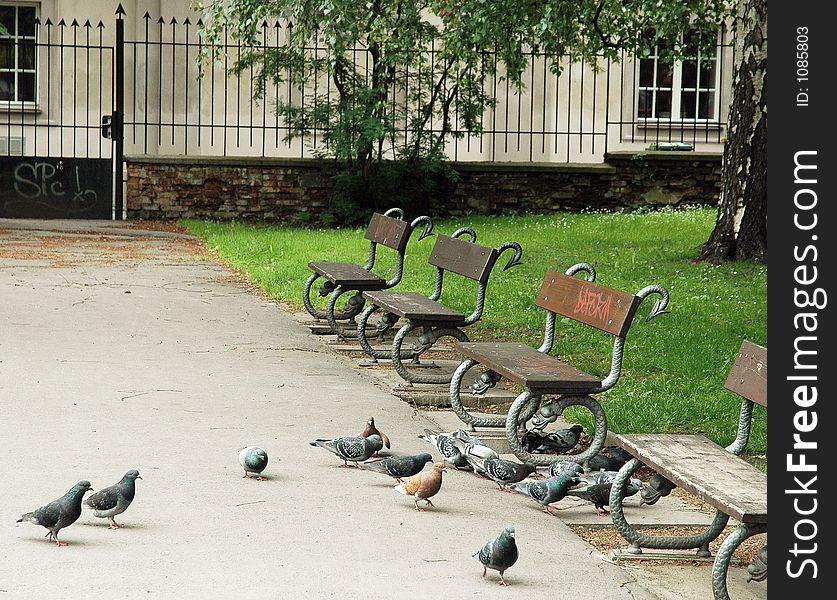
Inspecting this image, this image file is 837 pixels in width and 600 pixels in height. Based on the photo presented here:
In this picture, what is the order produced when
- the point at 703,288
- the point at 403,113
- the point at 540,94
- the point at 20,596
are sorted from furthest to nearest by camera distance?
the point at 540,94
the point at 403,113
the point at 703,288
the point at 20,596

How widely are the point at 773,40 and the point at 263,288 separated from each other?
10.6 metres

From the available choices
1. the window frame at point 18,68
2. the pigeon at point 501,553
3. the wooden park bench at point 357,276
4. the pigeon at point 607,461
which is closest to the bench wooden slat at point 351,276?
the wooden park bench at point 357,276

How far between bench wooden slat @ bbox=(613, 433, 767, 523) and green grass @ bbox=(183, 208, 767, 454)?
5.62 feet

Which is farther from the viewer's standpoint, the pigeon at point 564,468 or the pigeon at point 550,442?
the pigeon at point 550,442

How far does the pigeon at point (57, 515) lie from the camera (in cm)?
495

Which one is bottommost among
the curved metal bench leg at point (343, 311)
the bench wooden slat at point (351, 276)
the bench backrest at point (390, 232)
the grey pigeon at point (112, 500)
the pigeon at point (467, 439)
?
the grey pigeon at point (112, 500)

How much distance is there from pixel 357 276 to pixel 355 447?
4315 mm

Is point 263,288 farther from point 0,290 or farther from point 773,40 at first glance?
point 773,40

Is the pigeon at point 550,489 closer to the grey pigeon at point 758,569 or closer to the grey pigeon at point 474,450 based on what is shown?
the grey pigeon at point 474,450

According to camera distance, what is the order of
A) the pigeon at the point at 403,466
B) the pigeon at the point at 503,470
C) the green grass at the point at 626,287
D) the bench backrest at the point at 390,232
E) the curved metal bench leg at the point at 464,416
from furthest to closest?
1. the bench backrest at the point at 390,232
2. the green grass at the point at 626,287
3. the curved metal bench leg at the point at 464,416
4. the pigeon at the point at 503,470
5. the pigeon at the point at 403,466

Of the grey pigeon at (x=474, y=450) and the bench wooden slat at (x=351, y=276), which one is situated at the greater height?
the bench wooden slat at (x=351, y=276)

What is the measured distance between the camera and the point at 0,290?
1276 cm

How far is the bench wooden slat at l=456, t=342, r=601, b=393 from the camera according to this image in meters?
6.45

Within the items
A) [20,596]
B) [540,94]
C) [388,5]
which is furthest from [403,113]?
[20,596]
